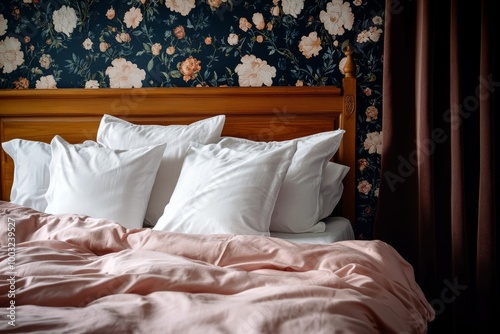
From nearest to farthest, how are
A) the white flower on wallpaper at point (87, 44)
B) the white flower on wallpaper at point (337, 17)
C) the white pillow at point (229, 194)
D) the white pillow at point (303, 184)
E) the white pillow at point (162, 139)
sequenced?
the white pillow at point (229, 194) → the white pillow at point (303, 184) → the white pillow at point (162, 139) → the white flower on wallpaper at point (337, 17) → the white flower on wallpaper at point (87, 44)

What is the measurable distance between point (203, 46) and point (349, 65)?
29.4 inches

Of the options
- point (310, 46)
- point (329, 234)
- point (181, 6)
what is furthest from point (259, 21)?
point (329, 234)

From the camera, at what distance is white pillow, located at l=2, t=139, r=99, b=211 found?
270 centimetres

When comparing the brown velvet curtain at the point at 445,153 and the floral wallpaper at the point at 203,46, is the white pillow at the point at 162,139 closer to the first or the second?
the floral wallpaper at the point at 203,46

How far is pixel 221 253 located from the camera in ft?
5.63

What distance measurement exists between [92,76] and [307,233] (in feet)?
4.77

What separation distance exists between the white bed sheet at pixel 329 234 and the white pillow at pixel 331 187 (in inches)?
2.7

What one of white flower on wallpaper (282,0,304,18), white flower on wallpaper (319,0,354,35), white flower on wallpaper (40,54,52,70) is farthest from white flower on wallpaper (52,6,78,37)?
white flower on wallpaper (319,0,354,35)

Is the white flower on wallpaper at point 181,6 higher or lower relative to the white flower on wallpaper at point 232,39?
higher

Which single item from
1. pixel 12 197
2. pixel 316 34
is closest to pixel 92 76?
pixel 12 197

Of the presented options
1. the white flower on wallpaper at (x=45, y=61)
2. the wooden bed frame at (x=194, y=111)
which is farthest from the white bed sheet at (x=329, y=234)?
the white flower on wallpaper at (x=45, y=61)

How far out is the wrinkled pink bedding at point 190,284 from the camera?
1175 mm

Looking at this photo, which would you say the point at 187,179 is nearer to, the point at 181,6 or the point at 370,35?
the point at 181,6

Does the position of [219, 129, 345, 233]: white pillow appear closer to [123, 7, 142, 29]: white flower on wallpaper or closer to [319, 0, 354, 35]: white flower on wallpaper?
[319, 0, 354, 35]: white flower on wallpaper
